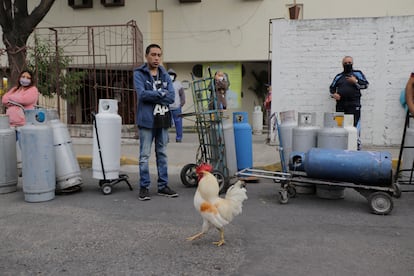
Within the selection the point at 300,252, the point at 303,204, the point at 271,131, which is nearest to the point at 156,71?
the point at 303,204

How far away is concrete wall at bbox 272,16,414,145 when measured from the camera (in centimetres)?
895

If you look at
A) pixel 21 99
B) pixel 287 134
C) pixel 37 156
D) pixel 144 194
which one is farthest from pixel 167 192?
pixel 21 99

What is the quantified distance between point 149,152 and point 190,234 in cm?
169

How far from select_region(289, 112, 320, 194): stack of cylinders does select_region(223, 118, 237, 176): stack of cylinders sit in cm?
91

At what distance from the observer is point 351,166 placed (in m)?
4.57

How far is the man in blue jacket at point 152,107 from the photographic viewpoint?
5.16 meters

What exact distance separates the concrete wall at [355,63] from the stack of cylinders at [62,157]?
17.5 ft

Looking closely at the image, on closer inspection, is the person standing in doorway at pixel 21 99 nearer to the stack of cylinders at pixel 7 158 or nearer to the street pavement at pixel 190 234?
the stack of cylinders at pixel 7 158

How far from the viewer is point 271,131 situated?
10117mm

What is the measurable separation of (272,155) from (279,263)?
5.03m

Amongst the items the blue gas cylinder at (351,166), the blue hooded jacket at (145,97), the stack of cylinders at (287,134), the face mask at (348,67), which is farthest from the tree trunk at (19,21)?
the blue gas cylinder at (351,166)

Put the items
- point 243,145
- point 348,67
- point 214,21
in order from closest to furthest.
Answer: point 243,145, point 348,67, point 214,21

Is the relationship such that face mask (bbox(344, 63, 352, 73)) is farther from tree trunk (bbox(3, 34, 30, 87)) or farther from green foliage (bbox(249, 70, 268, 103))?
green foliage (bbox(249, 70, 268, 103))

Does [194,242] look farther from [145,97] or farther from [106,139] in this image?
[106,139]
